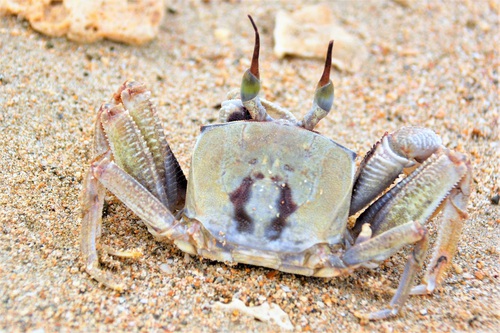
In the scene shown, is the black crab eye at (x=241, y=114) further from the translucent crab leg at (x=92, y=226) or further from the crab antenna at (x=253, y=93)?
the translucent crab leg at (x=92, y=226)

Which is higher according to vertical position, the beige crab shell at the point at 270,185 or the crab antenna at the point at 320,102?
the crab antenna at the point at 320,102

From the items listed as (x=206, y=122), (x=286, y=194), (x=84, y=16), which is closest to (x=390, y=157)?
(x=286, y=194)

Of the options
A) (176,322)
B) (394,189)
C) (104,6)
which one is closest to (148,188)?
(176,322)

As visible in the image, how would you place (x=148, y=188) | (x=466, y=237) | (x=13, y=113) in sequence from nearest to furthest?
(x=148, y=188)
(x=466, y=237)
(x=13, y=113)

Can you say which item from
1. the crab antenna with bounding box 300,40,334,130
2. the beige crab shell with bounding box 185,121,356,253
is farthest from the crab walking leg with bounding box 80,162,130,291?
the crab antenna with bounding box 300,40,334,130

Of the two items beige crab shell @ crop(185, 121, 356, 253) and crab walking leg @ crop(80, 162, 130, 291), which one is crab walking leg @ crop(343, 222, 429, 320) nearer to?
beige crab shell @ crop(185, 121, 356, 253)

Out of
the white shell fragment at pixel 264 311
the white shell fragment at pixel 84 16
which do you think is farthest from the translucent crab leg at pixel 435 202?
the white shell fragment at pixel 84 16

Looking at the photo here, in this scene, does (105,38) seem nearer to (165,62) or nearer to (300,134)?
(165,62)

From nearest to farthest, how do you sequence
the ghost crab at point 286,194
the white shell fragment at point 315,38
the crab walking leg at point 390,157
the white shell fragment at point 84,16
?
the ghost crab at point 286,194, the crab walking leg at point 390,157, the white shell fragment at point 84,16, the white shell fragment at point 315,38
